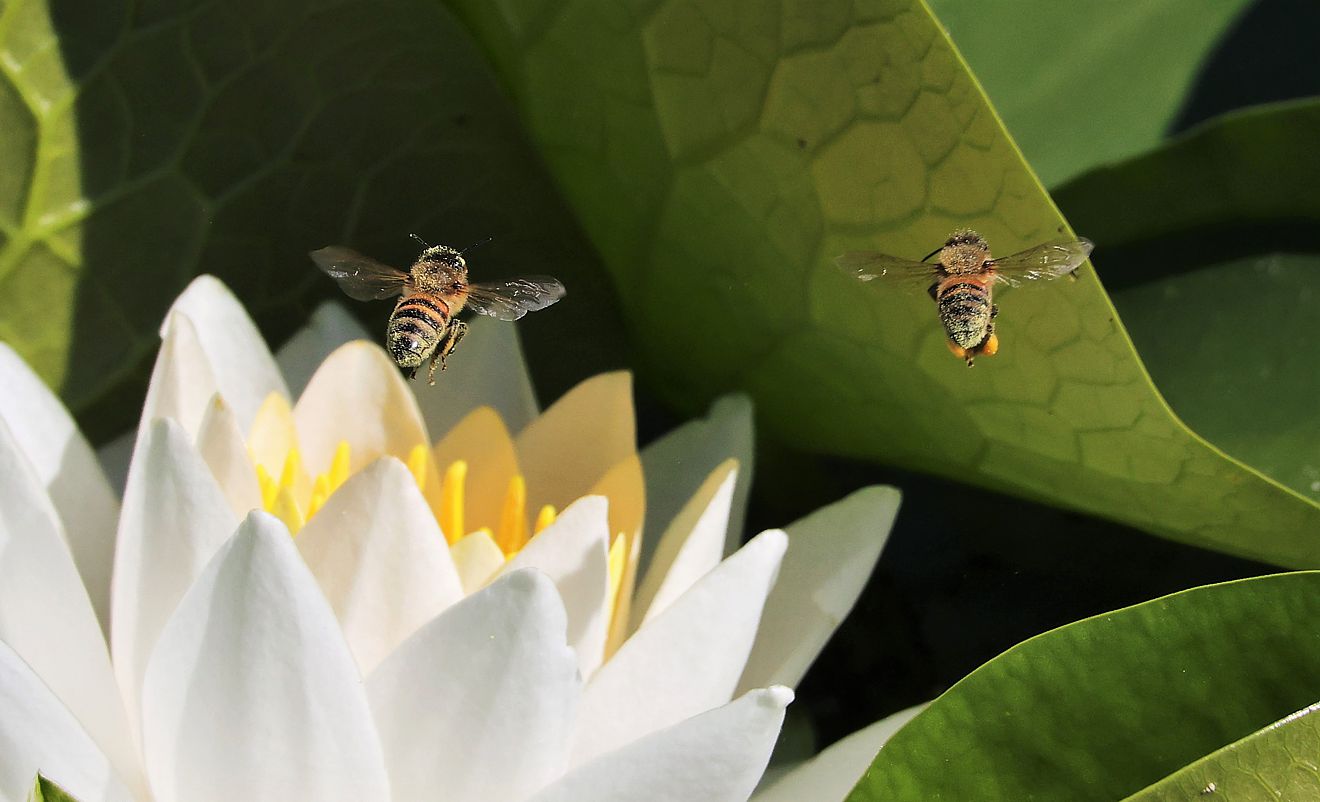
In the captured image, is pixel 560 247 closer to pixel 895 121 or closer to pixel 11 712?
pixel 895 121

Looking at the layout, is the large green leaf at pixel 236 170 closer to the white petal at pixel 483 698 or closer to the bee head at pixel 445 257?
the bee head at pixel 445 257

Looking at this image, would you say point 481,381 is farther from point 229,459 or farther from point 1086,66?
point 1086,66

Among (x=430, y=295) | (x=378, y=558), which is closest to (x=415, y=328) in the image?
(x=430, y=295)

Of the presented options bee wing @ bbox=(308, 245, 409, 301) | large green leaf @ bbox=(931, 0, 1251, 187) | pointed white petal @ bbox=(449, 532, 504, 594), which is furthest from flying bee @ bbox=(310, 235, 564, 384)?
large green leaf @ bbox=(931, 0, 1251, 187)

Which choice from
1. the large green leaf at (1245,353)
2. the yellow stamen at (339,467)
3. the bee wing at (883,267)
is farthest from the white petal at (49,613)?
the large green leaf at (1245,353)

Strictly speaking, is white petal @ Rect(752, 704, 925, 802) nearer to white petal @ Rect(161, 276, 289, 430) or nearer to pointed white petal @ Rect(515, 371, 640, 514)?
pointed white petal @ Rect(515, 371, 640, 514)

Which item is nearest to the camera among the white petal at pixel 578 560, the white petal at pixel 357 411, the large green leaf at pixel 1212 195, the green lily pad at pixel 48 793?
the green lily pad at pixel 48 793

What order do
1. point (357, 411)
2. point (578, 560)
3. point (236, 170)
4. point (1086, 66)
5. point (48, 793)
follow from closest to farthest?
point (48, 793) < point (578, 560) < point (357, 411) < point (236, 170) < point (1086, 66)

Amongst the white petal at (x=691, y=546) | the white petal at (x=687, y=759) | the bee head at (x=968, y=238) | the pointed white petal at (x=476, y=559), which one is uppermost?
the pointed white petal at (x=476, y=559)
